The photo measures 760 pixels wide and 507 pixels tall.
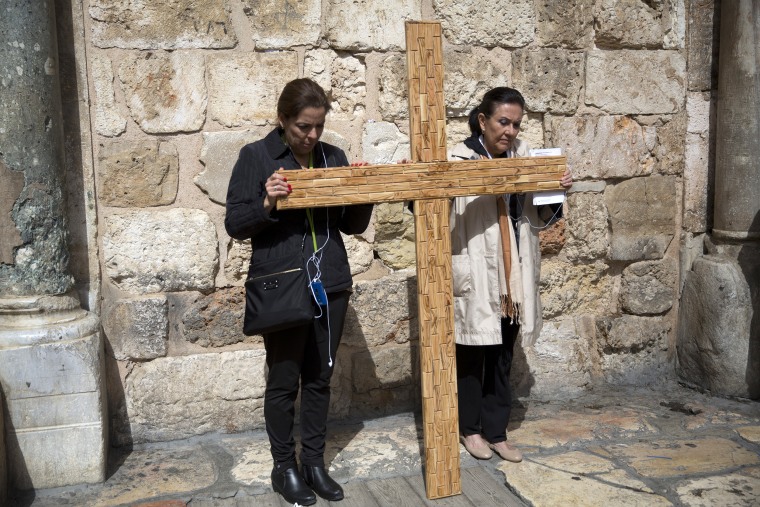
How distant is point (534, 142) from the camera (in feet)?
13.8

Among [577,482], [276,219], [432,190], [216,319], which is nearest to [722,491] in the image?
[577,482]

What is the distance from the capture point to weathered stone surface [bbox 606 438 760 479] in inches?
132

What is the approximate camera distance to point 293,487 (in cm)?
306

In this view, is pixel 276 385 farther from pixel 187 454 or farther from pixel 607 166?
pixel 607 166

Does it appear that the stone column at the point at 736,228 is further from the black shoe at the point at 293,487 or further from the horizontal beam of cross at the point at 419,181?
the black shoe at the point at 293,487

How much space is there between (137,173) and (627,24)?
2691mm

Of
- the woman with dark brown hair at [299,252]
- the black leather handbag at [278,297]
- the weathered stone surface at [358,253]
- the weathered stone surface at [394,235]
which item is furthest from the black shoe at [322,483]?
the weathered stone surface at [394,235]

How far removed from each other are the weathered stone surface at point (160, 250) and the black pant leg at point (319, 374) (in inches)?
34.5

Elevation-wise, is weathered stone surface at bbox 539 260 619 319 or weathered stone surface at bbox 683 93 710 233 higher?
weathered stone surface at bbox 683 93 710 233

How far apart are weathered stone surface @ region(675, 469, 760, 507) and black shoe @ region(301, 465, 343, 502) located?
4.49ft

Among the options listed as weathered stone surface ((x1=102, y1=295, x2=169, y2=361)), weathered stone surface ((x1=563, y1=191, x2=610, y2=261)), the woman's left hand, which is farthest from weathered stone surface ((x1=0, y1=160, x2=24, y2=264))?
weathered stone surface ((x1=563, y1=191, x2=610, y2=261))

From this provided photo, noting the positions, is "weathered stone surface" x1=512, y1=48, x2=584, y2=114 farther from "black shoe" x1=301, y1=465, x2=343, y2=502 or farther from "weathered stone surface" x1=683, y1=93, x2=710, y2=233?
"black shoe" x1=301, y1=465, x2=343, y2=502

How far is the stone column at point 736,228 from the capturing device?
4215mm

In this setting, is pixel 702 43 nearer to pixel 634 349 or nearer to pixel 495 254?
pixel 634 349
